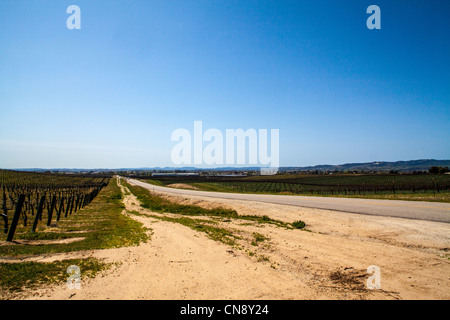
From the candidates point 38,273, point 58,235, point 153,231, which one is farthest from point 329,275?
point 58,235

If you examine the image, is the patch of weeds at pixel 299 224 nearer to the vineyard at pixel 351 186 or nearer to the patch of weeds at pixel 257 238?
the patch of weeds at pixel 257 238

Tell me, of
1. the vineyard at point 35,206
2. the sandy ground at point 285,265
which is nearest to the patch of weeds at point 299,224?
the sandy ground at point 285,265

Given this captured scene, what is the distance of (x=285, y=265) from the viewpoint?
8.30 m

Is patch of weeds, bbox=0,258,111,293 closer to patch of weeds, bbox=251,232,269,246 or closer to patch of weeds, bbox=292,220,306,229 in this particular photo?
patch of weeds, bbox=251,232,269,246

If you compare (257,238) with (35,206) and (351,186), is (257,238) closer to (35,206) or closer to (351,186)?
(35,206)

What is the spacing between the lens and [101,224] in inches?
611

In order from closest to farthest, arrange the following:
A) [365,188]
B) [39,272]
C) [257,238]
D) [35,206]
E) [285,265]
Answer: [39,272]
[285,265]
[257,238]
[35,206]
[365,188]

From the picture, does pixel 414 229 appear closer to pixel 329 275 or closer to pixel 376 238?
pixel 376 238

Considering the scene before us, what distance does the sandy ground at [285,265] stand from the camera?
627cm

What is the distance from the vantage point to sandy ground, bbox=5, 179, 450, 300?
20.6 feet

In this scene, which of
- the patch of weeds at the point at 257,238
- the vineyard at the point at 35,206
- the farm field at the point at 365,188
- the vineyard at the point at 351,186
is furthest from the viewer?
the vineyard at the point at 351,186

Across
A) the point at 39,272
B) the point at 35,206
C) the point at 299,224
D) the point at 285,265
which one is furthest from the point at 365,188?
the point at 39,272

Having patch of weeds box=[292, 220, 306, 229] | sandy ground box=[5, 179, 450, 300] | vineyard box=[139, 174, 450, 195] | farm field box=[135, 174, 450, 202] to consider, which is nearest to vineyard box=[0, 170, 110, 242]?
sandy ground box=[5, 179, 450, 300]

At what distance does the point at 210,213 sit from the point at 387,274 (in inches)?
622
